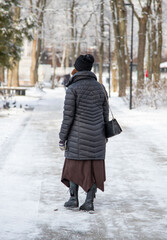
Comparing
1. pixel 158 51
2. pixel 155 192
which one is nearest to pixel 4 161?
pixel 155 192

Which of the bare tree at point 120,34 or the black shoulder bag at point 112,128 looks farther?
the bare tree at point 120,34

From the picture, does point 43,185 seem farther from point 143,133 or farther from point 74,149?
point 143,133

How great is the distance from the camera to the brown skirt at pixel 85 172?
6223 mm

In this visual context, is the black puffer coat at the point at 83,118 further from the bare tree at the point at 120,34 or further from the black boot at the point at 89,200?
the bare tree at the point at 120,34

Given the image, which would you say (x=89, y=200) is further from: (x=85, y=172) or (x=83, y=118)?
(x=83, y=118)

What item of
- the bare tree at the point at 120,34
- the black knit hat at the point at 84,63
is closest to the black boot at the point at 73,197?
the black knit hat at the point at 84,63

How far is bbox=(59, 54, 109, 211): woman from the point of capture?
6.16 m

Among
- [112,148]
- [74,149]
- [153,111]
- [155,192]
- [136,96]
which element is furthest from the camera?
[136,96]

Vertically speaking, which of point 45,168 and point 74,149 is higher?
point 74,149

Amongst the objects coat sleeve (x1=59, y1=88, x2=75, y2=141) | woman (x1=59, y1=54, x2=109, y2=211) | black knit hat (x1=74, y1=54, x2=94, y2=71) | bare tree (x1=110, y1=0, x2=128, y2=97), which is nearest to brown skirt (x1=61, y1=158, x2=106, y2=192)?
woman (x1=59, y1=54, x2=109, y2=211)

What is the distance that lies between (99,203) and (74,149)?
3.37ft

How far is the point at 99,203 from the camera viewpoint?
6.86m

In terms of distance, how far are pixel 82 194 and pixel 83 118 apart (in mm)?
1560

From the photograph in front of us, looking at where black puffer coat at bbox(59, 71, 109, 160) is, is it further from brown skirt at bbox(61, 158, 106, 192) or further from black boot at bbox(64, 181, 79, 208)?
black boot at bbox(64, 181, 79, 208)
